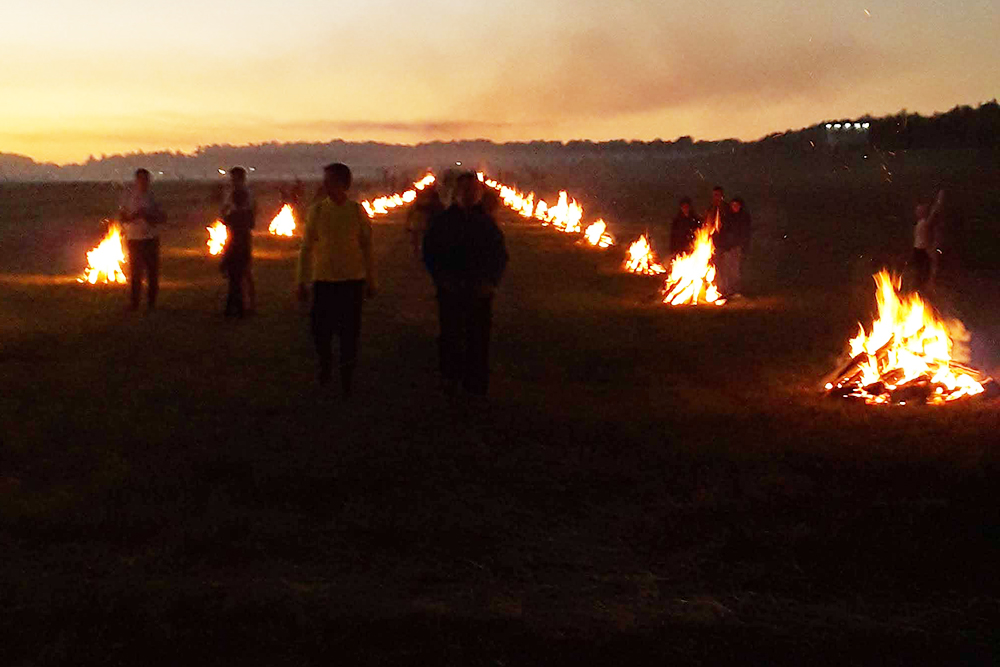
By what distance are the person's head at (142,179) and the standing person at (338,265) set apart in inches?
269

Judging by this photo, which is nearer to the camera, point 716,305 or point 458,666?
point 458,666

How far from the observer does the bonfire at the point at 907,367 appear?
41.3 feet

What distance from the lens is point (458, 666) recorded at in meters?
5.52

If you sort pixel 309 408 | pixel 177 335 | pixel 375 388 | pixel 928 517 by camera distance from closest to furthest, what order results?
pixel 928 517, pixel 309 408, pixel 375 388, pixel 177 335

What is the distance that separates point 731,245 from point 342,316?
38.9 feet

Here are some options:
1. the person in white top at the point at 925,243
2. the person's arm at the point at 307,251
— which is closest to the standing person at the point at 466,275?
the person's arm at the point at 307,251

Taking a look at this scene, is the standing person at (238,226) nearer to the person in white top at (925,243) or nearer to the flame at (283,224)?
the person in white top at (925,243)

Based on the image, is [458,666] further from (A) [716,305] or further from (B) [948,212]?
(B) [948,212]

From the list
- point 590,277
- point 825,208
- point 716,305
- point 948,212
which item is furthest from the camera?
point 825,208

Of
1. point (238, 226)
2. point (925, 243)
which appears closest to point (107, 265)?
point (238, 226)

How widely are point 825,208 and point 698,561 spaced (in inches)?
2428

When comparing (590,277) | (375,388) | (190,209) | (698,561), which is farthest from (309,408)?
(190,209)

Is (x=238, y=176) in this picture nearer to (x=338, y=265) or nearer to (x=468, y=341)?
(x=338, y=265)

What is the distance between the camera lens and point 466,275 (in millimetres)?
12172
